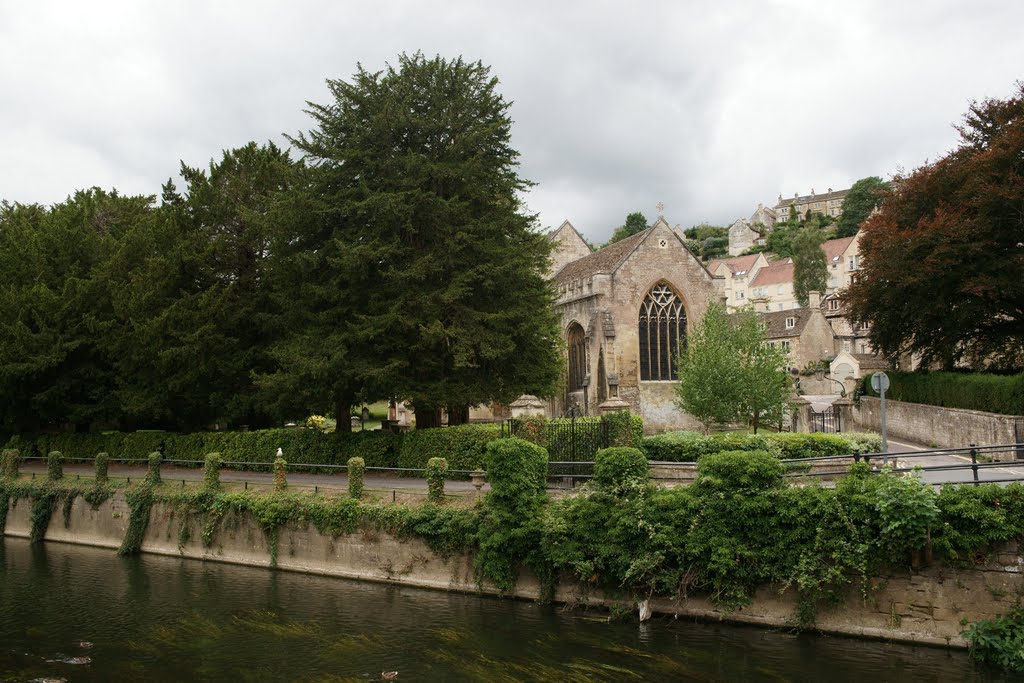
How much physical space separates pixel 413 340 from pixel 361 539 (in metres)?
7.56

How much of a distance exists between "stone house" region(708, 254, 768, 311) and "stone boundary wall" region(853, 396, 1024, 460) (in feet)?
236

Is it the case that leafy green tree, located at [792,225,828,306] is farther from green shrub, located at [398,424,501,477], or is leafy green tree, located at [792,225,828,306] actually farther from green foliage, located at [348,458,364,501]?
green foliage, located at [348,458,364,501]

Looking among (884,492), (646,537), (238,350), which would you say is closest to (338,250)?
(238,350)

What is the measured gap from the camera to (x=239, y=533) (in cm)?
2092

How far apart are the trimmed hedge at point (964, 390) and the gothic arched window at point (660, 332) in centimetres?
1083

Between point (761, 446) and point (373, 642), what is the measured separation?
443 inches

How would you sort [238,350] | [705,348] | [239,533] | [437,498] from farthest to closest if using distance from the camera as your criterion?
[238,350] → [705,348] → [239,533] → [437,498]

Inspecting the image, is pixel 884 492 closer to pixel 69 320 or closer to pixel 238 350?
pixel 238 350

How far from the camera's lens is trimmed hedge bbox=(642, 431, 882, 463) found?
19.5m

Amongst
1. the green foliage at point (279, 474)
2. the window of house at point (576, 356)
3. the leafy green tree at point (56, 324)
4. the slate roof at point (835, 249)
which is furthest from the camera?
the slate roof at point (835, 249)

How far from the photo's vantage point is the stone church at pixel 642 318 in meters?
34.4

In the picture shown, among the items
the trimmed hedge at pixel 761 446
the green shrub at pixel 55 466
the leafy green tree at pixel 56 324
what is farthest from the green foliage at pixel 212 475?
the trimmed hedge at pixel 761 446

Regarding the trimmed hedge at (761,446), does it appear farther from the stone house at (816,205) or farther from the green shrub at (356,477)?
the stone house at (816,205)

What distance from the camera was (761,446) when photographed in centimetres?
1902
